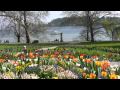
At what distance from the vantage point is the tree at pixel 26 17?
21.5ft

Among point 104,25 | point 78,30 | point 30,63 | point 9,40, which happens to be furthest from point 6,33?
point 104,25

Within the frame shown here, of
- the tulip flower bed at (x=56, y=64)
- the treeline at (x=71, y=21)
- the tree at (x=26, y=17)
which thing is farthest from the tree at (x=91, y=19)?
the tree at (x=26, y=17)

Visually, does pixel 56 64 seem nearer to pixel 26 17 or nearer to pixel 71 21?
pixel 71 21

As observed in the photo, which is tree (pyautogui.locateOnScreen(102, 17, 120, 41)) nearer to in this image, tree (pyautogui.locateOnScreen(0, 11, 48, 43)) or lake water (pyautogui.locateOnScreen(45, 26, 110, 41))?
lake water (pyautogui.locateOnScreen(45, 26, 110, 41))

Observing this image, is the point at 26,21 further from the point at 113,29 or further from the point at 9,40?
the point at 113,29

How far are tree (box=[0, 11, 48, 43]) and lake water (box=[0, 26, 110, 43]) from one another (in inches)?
10.5

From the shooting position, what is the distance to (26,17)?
265 inches

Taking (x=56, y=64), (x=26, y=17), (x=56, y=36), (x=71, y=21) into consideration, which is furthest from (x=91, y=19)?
(x=26, y=17)

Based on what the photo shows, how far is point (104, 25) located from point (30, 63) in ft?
5.70

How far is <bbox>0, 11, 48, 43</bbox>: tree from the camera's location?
21.5 feet

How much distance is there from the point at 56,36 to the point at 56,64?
0.64 meters

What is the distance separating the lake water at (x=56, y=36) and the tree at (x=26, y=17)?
27 cm
